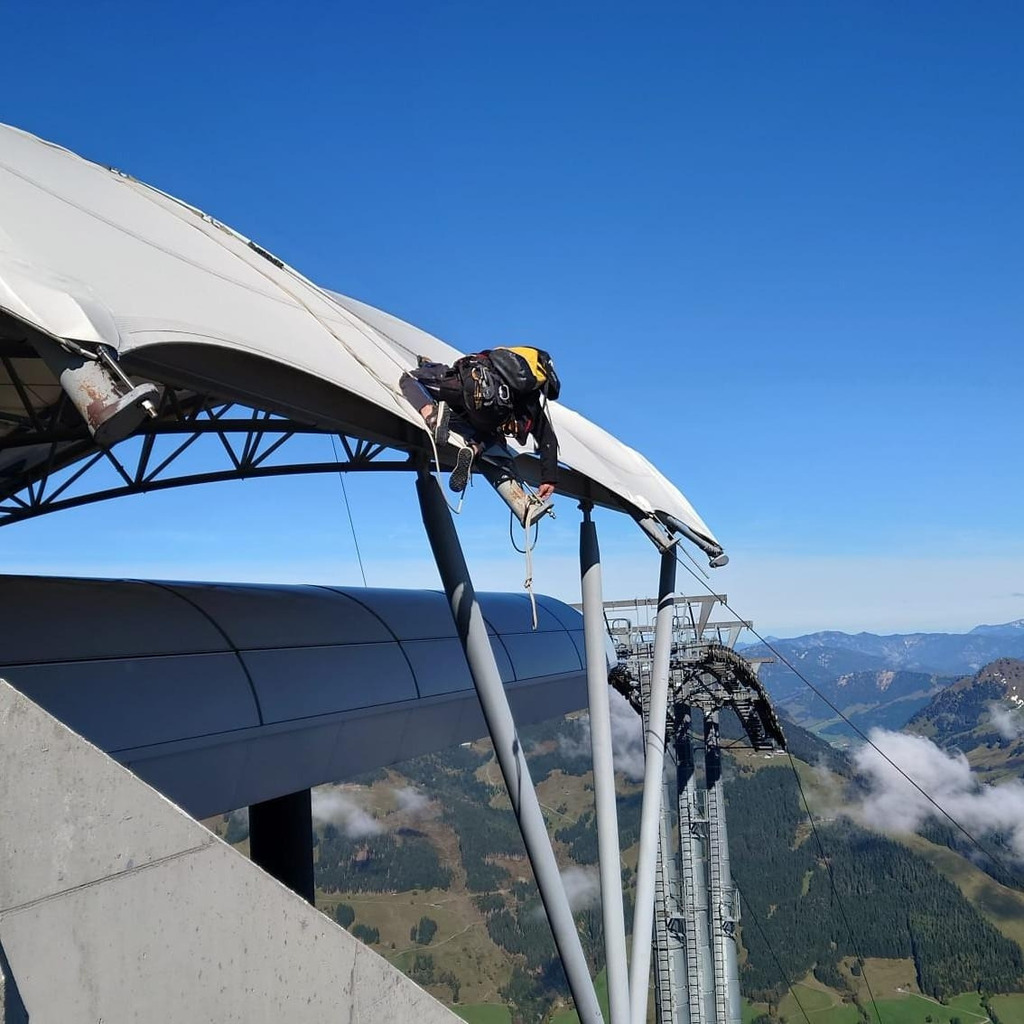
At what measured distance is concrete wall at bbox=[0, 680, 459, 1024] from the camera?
4.82 metres

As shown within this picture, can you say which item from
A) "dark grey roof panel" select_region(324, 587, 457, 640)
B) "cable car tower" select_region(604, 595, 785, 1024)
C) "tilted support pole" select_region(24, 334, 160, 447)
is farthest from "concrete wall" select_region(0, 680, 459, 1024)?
"cable car tower" select_region(604, 595, 785, 1024)

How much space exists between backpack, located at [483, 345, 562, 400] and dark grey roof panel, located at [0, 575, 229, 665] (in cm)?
568

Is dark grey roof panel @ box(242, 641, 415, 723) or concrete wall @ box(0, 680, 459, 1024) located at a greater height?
dark grey roof panel @ box(242, 641, 415, 723)

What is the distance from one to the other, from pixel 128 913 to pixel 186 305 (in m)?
5.24

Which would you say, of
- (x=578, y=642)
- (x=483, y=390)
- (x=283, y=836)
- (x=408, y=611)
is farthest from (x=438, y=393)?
(x=578, y=642)

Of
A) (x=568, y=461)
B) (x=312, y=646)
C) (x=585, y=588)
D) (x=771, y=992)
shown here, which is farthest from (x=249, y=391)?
(x=771, y=992)

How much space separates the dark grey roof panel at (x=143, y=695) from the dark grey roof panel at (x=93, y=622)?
0.64 ft

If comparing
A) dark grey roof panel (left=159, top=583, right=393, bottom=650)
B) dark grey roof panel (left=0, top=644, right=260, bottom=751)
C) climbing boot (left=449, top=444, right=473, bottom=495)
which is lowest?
dark grey roof panel (left=0, top=644, right=260, bottom=751)

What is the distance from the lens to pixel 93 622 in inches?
468

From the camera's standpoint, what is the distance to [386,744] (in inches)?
662

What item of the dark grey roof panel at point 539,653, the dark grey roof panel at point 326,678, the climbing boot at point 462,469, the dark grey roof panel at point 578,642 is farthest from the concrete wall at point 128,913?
the dark grey roof panel at point 578,642

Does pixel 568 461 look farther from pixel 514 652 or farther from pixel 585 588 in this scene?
pixel 514 652

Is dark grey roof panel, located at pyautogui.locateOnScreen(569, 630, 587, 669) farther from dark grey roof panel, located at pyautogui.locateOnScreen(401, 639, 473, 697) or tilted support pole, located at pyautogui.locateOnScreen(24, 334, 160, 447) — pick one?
tilted support pole, located at pyautogui.locateOnScreen(24, 334, 160, 447)

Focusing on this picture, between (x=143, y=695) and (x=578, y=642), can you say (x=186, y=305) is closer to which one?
(x=143, y=695)
